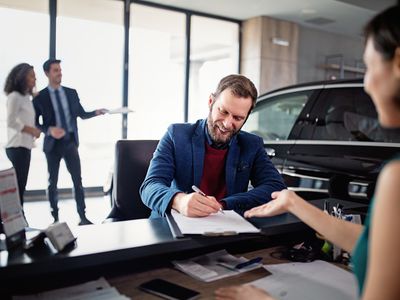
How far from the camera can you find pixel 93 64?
17.1 ft

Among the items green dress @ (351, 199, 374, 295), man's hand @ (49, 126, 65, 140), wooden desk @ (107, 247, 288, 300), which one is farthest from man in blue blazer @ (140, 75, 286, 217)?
man's hand @ (49, 126, 65, 140)

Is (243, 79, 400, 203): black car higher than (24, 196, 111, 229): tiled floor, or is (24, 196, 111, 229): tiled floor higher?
(243, 79, 400, 203): black car

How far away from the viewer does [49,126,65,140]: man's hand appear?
13.7 ft

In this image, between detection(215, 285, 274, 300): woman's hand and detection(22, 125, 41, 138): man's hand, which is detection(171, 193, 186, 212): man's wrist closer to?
detection(215, 285, 274, 300): woman's hand

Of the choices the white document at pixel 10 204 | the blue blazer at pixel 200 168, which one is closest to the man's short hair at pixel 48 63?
the blue blazer at pixel 200 168

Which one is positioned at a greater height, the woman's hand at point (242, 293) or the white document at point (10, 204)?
the white document at point (10, 204)

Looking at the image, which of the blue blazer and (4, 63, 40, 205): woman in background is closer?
the blue blazer

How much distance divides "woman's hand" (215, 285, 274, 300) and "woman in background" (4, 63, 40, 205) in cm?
334

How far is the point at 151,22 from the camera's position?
5.68 metres

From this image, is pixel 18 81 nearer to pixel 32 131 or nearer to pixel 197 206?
pixel 32 131

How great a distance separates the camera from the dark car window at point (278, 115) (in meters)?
3.07

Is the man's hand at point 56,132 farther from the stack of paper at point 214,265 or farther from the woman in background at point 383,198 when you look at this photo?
the woman in background at point 383,198

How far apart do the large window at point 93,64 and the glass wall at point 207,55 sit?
4.18ft

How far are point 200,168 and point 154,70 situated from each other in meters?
4.30
